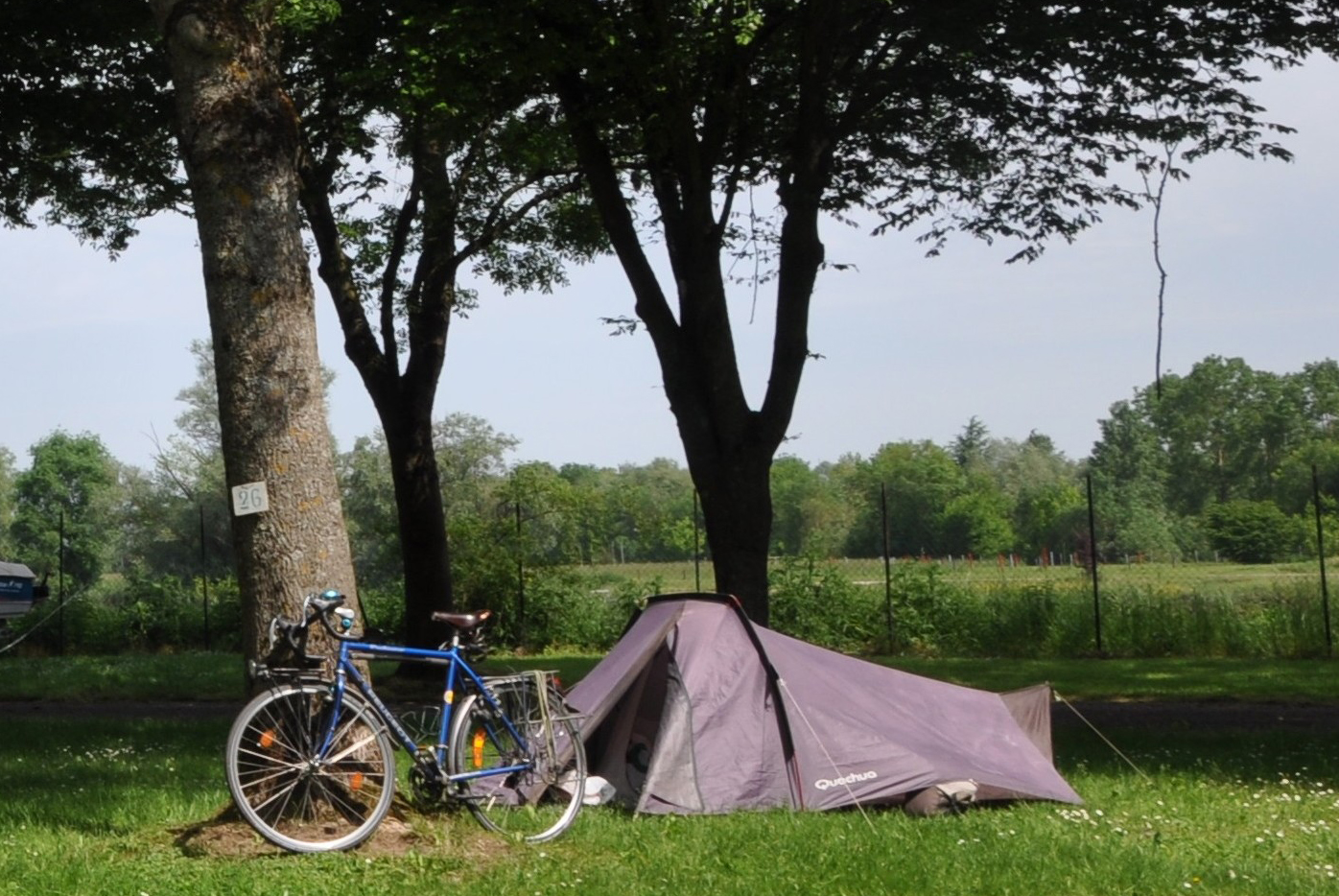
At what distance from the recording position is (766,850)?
690 centimetres

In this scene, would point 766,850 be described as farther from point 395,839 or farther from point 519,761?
point 395,839

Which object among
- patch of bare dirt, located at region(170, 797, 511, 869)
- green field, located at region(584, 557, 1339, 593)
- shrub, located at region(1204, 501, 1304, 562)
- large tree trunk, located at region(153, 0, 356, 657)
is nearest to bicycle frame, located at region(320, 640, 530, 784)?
patch of bare dirt, located at region(170, 797, 511, 869)

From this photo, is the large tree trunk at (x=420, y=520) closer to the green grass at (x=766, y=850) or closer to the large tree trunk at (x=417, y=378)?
the large tree trunk at (x=417, y=378)

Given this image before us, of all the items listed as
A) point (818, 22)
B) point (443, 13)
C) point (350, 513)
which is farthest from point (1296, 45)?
point (350, 513)

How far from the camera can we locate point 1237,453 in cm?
6462

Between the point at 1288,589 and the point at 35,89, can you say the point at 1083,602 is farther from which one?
the point at 35,89

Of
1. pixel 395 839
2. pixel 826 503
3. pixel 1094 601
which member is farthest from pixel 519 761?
pixel 826 503

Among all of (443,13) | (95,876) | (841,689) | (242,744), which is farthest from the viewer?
(443,13)

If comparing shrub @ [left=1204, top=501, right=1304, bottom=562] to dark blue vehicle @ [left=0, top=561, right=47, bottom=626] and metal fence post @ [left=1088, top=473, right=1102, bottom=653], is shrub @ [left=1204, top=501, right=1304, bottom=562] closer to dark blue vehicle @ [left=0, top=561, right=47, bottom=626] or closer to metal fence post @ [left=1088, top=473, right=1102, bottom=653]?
metal fence post @ [left=1088, top=473, right=1102, bottom=653]

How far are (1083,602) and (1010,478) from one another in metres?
86.7

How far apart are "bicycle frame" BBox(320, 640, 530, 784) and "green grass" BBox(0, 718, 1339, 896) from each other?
31cm

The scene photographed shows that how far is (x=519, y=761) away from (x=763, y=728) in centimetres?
165

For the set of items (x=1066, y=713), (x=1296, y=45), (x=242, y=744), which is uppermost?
(x=1296, y=45)

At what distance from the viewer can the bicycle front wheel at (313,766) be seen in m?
6.50
